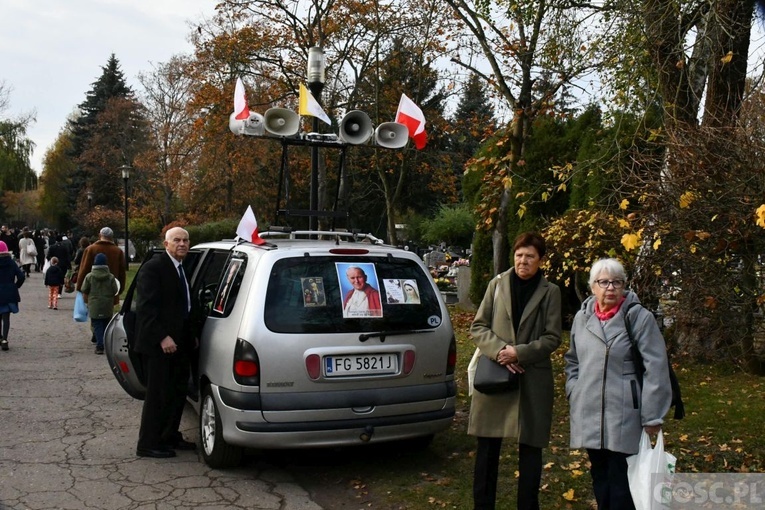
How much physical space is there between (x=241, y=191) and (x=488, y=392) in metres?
35.5

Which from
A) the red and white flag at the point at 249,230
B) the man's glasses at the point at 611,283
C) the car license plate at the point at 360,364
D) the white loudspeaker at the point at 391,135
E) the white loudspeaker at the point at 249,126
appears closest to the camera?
the man's glasses at the point at 611,283

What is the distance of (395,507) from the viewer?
4996mm

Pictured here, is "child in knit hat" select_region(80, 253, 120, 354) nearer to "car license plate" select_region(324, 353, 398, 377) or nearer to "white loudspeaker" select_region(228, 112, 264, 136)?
"white loudspeaker" select_region(228, 112, 264, 136)

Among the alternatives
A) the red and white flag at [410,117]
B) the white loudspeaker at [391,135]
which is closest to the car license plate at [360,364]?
the white loudspeaker at [391,135]

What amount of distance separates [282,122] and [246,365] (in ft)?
11.1

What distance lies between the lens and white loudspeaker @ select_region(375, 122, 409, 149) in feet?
25.7

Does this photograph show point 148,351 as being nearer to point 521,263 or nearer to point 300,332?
point 300,332

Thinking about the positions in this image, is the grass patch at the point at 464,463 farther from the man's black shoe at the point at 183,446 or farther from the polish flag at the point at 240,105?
the polish flag at the point at 240,105

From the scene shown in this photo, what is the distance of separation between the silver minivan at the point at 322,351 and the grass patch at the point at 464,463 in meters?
0.38

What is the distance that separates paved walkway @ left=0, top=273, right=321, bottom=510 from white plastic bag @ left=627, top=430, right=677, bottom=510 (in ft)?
7.06

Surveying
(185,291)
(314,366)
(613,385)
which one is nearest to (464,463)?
(314,366)

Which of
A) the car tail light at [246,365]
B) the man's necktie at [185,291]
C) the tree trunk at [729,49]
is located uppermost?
the tree trunk at [729,49]

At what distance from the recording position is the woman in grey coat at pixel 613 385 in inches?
150

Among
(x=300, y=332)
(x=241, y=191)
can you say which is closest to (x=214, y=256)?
(x=300, y=332)
